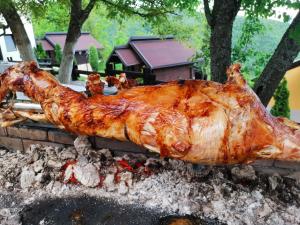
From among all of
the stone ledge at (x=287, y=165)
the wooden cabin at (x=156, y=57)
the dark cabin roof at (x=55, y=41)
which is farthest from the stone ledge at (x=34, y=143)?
the dark cabin roof at (x=55, y=41)

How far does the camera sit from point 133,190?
2566 mm

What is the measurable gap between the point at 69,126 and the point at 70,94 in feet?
0.99

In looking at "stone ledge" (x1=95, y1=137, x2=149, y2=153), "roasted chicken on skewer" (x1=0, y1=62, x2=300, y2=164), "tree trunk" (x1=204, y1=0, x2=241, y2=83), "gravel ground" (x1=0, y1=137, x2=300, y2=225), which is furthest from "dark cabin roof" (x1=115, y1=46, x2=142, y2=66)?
"roasted chicken on skewer" (x1=0, y1=62, x2=300, y2=164)

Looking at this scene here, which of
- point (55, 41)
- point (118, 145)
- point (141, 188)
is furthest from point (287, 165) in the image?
point (55, 41)

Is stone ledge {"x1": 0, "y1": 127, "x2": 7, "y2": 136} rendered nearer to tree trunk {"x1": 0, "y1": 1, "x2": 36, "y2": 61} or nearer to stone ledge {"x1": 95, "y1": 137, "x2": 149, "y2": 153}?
stone ledge {"x1": 95, "y1": 137, "x2": 149, "y2": 153}

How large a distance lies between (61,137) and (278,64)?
8.88 ft

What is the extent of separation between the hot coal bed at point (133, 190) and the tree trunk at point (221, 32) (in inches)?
64.6

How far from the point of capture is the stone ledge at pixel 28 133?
10.2 feet

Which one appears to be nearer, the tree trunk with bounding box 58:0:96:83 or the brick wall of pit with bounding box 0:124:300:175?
the brick wall of pit with bounding box 0:124:300:175

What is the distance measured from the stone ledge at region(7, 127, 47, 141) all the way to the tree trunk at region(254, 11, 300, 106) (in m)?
2.71

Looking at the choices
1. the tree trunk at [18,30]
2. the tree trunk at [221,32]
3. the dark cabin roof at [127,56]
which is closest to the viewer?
the tree trunk at [221,32]

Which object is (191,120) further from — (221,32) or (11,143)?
(11,143)

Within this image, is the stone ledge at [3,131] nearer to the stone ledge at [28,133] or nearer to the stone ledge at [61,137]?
the stone ledge at [28,133]

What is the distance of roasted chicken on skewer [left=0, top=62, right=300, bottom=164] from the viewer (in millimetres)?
1879
